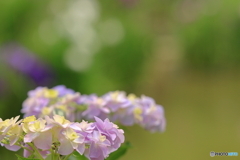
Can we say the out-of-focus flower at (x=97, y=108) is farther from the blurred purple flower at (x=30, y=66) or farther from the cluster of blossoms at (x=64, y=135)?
the blurred purple flower at (x=30, y=66)

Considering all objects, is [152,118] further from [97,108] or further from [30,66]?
[30,66]

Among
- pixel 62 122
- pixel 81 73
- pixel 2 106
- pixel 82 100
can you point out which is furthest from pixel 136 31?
pixel 62 122

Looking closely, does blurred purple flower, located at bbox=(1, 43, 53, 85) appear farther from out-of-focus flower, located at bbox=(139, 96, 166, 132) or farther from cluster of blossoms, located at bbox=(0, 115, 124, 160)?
cluster of blossoms, located at bbox=(0, 115, 124, 160)

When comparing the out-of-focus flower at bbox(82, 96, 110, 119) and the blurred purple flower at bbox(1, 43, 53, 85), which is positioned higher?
the blurred purple flower at bbox(1, 43, 53, 85)

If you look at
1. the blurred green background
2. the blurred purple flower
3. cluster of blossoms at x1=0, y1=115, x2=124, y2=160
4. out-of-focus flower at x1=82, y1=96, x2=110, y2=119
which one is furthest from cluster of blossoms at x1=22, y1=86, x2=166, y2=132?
the blurred purple flower

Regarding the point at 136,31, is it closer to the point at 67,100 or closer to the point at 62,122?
the point at 67,100

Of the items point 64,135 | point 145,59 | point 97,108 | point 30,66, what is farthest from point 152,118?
point 145,59
